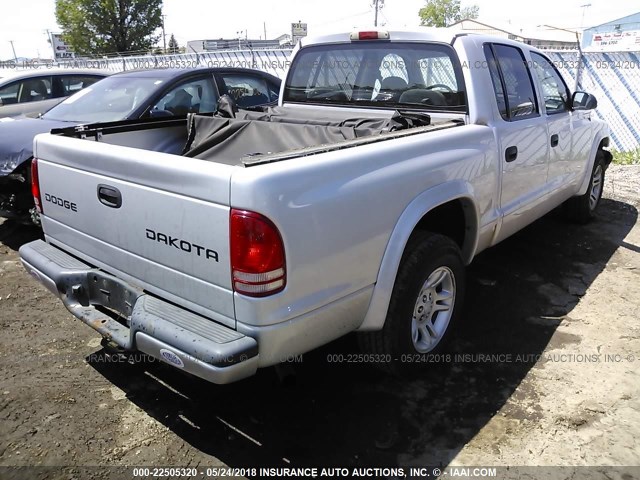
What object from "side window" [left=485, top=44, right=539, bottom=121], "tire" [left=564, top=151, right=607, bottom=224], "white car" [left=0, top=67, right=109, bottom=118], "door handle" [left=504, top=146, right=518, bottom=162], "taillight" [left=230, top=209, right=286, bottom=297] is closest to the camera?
"taillight" [left=230, top=209, right=286, bottom=297]

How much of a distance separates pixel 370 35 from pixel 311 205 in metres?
2.26

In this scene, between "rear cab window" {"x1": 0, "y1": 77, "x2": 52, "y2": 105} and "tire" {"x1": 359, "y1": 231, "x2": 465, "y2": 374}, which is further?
"rear cab window" {"x1": 0, "y1": 77, "x2": 52, "y2": 105}

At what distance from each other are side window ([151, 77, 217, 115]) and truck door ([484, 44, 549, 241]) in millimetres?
3349

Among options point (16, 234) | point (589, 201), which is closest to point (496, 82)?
point (589, 201)

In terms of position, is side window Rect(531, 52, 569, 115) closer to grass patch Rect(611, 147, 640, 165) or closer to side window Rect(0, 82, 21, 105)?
grass patch Rect(611, 147, 640, 165)

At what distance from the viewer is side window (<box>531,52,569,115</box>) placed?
14.4ft

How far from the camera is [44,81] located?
8477mm

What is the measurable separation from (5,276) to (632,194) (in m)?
7.60

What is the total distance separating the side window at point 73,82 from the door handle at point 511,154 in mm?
7334

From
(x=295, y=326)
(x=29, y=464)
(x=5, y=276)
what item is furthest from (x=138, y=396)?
(x=5, y=276)

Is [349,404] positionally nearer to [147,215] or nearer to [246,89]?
[147,215]

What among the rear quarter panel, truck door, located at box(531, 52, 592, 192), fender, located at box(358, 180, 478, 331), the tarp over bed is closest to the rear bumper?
the rear quarter panel

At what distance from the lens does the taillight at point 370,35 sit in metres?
3.89

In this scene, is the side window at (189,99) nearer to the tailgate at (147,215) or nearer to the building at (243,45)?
the tailgate at (147,215)
